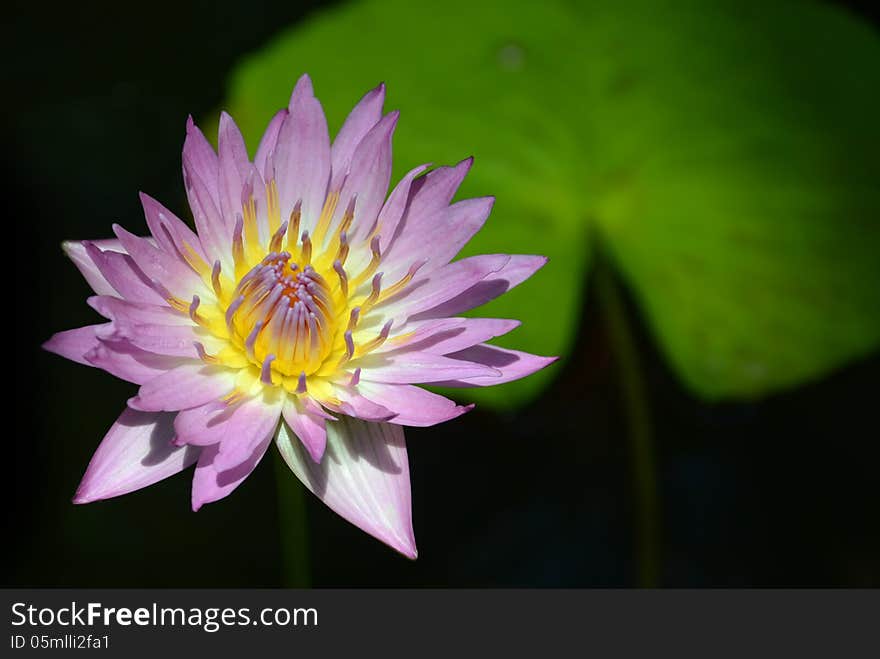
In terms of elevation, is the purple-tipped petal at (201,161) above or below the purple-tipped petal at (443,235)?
above

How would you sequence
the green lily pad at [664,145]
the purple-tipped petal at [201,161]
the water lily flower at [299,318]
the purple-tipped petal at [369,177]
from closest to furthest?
the water lily flower at [299,318]
the purple-tipped petal at [201,161]
the purple-tipped petal at [369,177]
the green lily pad at [664,145]

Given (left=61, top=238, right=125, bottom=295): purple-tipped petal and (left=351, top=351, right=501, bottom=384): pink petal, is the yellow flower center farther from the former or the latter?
(left=61, top=238, right=125, bottom=295): purple-tipped petal

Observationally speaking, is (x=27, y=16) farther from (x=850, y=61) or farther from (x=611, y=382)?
(x=850, y=61)

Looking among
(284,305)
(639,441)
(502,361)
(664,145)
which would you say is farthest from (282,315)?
(664,145)

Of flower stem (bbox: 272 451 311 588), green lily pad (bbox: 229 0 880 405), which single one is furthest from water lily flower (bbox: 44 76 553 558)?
green lily pad (bbox: 229 0 880 405)

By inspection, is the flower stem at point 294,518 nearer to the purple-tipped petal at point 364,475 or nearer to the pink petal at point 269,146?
the purple-tipped petal at point 364,475

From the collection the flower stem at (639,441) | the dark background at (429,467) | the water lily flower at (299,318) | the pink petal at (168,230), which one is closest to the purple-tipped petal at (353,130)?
the water lily flower at (299,318)
